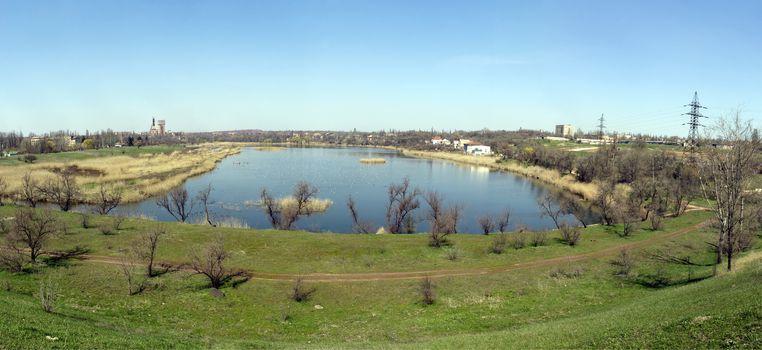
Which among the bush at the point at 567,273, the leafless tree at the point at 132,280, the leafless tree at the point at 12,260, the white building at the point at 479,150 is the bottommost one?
the bush at the point at 567,273

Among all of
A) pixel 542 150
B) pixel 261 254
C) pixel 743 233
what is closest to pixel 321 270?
pixel 261 254

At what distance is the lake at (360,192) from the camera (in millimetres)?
56500

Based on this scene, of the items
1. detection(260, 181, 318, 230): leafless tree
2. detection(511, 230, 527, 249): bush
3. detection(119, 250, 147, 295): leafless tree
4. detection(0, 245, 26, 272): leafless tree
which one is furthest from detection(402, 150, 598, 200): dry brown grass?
detection(0, 245, 26, 272): leafless tree

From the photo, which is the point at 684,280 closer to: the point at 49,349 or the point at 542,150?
the point at 49,349

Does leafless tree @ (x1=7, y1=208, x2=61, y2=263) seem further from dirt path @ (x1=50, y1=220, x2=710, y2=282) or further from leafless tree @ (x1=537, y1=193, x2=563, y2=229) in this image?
leafless tree @ (x1=537, y1=193, x2=563, y2=229)

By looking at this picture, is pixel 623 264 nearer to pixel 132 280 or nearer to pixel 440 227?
pixel 440 227

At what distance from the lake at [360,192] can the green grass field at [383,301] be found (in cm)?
1579

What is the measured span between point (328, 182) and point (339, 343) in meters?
71.3

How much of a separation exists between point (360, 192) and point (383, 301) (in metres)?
51.3

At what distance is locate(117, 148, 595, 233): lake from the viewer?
56500 millimetres

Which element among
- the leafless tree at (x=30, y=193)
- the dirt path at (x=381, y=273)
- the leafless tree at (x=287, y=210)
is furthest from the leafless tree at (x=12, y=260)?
the leafless tree at (x=30, y=193)

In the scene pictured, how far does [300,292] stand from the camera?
26.2 meters

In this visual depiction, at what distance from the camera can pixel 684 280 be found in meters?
27.3

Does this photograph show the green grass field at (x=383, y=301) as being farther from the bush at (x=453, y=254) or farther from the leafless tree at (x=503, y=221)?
the leafless tree at (x=503, y=221)
